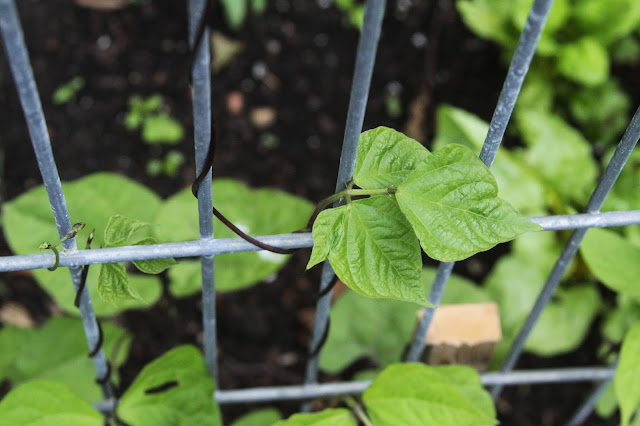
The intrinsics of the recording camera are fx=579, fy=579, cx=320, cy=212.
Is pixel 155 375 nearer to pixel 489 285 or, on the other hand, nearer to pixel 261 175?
pixel 489 285

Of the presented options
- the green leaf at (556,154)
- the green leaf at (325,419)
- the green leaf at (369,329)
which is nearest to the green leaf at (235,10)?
the green leaf at (556,154)

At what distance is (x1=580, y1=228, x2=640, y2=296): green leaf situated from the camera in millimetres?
1108

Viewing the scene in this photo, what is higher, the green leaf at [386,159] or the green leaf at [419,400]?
the green leaf at [386,159]

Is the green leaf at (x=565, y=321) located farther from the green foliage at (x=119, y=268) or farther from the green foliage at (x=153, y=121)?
the green foliage at (x=153, y=121)

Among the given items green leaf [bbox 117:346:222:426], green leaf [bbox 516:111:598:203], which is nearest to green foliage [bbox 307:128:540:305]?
green leaf [bbox 117:346:222:426]

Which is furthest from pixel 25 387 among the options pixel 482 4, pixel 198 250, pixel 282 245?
pixel 482 4

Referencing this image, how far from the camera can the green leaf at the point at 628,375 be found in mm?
1062

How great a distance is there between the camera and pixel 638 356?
1073 mm

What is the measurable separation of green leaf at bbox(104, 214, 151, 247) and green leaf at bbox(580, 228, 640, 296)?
827 mm

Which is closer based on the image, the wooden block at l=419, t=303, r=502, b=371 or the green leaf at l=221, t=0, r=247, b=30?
the wooden block at l=419, t=303, r=502, b=371

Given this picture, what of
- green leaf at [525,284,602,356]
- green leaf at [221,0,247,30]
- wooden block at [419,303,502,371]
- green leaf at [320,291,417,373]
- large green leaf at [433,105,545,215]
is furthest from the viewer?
green leaf at [221,0,247,30]

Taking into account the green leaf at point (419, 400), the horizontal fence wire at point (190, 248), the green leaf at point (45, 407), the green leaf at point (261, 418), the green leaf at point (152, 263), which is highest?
the horizontal fence wire at point (190, 248)

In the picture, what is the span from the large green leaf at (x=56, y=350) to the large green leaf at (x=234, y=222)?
0.19 meters

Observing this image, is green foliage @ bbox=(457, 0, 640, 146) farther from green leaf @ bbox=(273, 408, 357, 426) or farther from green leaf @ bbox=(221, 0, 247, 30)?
green leaf @ bbox=(273, 408, 357, 426)
